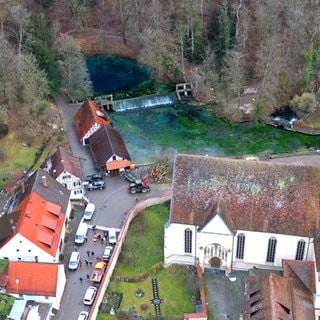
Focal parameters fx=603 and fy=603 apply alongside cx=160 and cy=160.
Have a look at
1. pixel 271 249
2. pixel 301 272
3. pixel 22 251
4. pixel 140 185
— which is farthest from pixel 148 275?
pixel 301 272

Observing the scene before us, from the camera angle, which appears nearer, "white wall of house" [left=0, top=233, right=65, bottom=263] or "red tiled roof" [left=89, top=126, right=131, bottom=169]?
"white wall of house" [left=0, top=233, right=65, bottom=263]

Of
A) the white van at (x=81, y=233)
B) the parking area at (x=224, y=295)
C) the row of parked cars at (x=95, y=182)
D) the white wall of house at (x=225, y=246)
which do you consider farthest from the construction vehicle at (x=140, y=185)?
the parking area at (x=224, y=295)

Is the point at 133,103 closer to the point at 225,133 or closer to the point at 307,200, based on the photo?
the point at 225,133

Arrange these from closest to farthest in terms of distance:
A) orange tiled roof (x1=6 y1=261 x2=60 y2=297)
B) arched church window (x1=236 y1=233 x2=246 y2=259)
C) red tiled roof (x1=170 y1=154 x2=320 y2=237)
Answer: orange tiled roof (x1=6 y1=261 x2=60 y2=297)
red tiled roof (x1=170 y1=154 x2=320 y2=237)
arched church window (x1=236 y1=233 x2=246 y2=259)

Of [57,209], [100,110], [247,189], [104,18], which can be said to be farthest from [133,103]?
[247,189]

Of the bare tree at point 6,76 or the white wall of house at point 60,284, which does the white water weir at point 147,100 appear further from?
the white wall of house at point 60,284

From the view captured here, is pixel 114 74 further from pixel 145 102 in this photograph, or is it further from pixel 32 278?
pixel 32 278

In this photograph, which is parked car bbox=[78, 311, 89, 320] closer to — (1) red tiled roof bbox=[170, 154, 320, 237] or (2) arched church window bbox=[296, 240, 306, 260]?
(1) red tiled roof bbox=[170, 154, 320, 237]

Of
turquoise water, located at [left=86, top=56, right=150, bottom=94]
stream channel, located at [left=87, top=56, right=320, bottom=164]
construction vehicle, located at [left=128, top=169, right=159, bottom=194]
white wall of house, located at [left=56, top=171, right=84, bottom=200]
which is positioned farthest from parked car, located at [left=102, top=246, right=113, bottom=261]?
turquoise water, located at [left=86, top=56, right=150, bottom=94]
